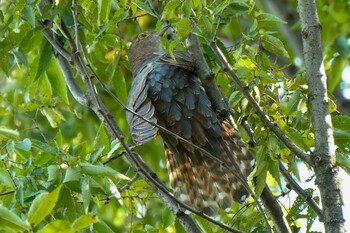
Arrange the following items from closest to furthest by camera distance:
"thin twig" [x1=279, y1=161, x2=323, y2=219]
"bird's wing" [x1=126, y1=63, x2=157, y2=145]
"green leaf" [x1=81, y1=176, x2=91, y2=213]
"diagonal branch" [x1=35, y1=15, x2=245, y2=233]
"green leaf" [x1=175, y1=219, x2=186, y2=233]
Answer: "green leaf" [x1=81, y1=176, x2=91, y2=213]
"diagonal branch" [x1=35, y1=15, x2=245, y2=233]
"thin twig" [x1=279, y1=161, x2=323, y2=219]
"green leaf" [x1=175, y1=219, x2=186, y2=233]
"bird's wing" [x1=126, y1=63, x2=157, y2=145]

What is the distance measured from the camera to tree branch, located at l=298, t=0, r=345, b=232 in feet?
10.8

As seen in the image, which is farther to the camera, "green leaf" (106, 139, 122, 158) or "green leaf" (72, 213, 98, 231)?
"green leaf" (106, 139, 122, 158)

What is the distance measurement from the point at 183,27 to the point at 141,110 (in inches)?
50.2

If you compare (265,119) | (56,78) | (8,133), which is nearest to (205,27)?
(265,119)

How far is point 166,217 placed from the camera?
432 cm

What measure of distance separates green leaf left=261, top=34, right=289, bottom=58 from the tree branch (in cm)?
31

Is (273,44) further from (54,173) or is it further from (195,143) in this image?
(54,173)

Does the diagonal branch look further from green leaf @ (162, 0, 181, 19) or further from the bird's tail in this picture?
the bird's tail

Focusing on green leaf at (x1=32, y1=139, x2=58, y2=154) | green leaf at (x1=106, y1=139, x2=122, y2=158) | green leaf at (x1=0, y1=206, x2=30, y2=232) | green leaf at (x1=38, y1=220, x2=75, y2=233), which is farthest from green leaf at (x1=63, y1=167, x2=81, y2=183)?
green leaf at (x1=38, y1=220, x2=75, y2=233)

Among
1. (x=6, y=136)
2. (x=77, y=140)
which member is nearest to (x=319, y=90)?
(x=6, y=136)

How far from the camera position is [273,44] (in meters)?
3.96

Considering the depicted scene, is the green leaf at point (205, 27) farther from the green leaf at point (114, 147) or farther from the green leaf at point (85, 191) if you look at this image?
the green leaf at point (85, 191)

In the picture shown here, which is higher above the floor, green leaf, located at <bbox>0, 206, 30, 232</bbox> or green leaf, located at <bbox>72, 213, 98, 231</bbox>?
green leaf, located at <bbox>72, 213, 98, 231</bbox>

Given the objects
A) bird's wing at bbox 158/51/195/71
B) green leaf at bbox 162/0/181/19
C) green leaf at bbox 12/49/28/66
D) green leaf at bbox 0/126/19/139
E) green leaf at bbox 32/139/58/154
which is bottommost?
green leaf at bbox 0/126/19/139
